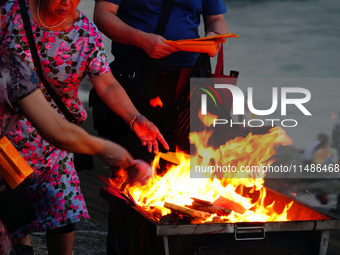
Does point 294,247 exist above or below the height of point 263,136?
below

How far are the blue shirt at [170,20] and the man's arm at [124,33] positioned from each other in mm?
81

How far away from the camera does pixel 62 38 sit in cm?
303

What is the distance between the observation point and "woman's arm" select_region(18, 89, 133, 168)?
1.95 metres

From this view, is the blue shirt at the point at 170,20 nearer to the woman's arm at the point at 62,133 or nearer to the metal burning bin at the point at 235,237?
the metal burning bin at the point at 235,237

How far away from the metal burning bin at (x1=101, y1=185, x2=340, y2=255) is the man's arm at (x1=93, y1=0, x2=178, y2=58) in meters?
1.01

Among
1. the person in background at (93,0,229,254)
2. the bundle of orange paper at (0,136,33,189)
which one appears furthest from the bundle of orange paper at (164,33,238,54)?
the bundle of orange paper at (0,136,33,189)

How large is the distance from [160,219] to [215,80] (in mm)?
1194

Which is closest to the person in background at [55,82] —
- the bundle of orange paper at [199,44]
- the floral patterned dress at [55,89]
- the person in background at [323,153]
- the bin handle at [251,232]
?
the floral patterned dress at [55,89]

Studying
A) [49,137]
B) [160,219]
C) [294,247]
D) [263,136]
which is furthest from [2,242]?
[263,136]

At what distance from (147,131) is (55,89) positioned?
0.57 meters

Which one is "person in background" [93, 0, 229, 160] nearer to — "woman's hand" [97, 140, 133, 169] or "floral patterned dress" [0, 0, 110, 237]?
"floral patterned dress" [0, 0, 110, 237]

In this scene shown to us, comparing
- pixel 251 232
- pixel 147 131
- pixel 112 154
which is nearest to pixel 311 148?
pixel 147 131

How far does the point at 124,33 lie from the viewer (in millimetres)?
3738

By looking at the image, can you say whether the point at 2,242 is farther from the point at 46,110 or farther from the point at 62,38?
the point at 62,38
